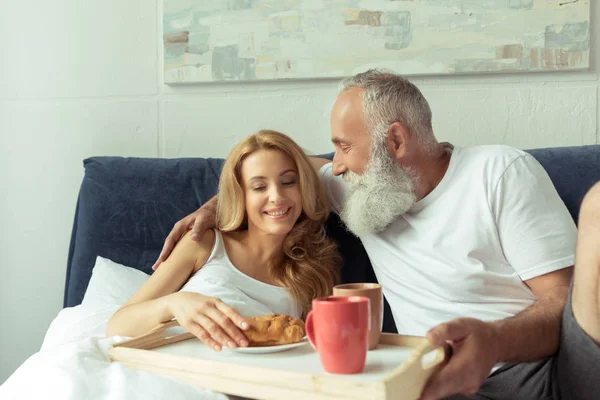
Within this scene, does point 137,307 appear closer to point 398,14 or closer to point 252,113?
point 252,113

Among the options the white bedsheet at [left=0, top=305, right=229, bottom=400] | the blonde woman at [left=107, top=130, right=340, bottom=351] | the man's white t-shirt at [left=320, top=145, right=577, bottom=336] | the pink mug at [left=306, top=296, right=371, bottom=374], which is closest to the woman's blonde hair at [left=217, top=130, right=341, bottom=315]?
the blonde woman at [left=107, top=130, right=340, bottom=351]

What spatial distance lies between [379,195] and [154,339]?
719 millimetres

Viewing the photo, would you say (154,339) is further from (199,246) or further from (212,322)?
(199,246)

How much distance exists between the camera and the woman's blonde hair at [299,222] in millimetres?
1899

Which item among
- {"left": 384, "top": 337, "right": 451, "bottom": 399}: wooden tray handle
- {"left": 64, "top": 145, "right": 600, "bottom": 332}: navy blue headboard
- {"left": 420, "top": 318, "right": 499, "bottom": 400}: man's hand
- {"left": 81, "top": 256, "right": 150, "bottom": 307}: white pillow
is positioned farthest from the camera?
{"left": 64, "top": 145, "right": 600, "bottom": 332}: navy blue headboard

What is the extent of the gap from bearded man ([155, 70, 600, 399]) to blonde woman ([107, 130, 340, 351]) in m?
0.07

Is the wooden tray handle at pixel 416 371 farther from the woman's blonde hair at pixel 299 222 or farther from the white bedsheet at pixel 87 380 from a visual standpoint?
the woman's blonde hair at pixel 299 222

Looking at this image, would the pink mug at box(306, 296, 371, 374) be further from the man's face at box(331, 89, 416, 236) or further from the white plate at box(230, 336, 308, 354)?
the man's face at box(331, 89, 416, 236)

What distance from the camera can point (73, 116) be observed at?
2682 millimetres

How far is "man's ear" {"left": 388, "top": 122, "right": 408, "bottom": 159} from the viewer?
1838 millimetres

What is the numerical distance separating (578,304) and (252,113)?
1.46 m

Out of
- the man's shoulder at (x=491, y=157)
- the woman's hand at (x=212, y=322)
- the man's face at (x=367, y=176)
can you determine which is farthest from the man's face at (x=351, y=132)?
the woman's hand at (x=212, y=322)

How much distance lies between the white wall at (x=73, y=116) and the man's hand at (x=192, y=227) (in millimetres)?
623

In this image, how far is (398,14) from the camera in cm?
229
